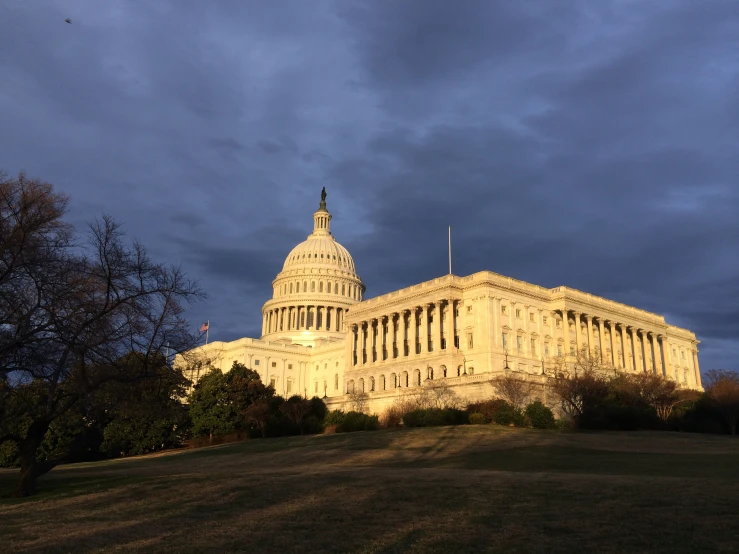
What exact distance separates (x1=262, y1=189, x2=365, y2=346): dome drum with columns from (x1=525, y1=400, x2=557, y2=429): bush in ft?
270

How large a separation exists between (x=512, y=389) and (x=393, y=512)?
52.8 meters

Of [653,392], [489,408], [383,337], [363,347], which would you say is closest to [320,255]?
[363,347]

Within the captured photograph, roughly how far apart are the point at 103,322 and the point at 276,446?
3543 cm

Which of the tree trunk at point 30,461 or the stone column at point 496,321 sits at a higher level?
the stone column at point 496,321

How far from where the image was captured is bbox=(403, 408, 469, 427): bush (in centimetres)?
6612

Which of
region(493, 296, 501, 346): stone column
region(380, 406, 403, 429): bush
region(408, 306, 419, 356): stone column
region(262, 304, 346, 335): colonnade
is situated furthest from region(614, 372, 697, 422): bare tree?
region(262, 304, 346, 335): colonnade

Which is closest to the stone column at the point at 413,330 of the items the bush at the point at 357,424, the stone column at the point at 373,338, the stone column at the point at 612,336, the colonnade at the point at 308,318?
the stone column at the point at 373,338

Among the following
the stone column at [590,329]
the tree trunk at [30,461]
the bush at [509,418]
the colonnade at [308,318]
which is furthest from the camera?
the colonnade at [308,318]

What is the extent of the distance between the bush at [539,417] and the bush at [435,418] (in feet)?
21.3

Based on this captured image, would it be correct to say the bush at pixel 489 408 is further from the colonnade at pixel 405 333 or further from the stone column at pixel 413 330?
A: the stone column at pixel 413 330

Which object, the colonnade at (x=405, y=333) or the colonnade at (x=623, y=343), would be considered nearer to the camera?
the colonnade at (x=405, y=333)

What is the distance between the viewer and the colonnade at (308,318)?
15125cm

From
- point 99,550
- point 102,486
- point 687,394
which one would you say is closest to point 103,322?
point 102,486

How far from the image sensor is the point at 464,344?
313 ft
